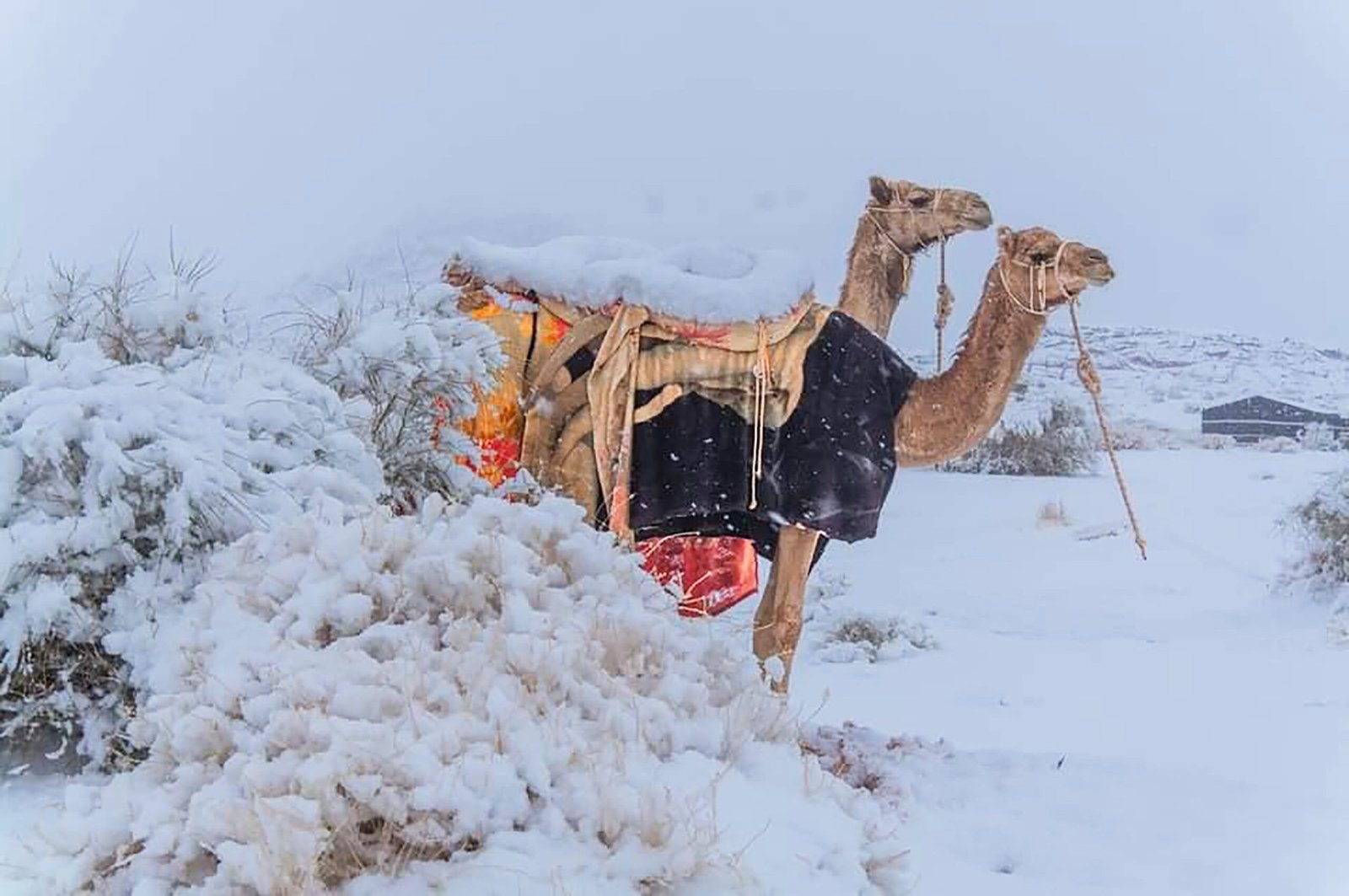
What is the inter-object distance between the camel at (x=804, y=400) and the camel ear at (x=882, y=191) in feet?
3.23

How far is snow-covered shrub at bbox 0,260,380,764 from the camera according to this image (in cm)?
203

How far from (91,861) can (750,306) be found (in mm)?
2389

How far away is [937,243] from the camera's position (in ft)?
16.3

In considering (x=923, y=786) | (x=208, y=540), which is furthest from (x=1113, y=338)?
(x=208, y=540)

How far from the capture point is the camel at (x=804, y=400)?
3533 millimetres

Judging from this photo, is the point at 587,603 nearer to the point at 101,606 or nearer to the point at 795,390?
the point at 101,606

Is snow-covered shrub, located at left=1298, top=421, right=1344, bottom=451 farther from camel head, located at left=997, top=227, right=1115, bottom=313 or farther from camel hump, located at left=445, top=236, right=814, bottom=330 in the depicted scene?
camel hump, located at left=445, top=236, right=814, bottom=330

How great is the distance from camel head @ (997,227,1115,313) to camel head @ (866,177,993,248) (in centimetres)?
81

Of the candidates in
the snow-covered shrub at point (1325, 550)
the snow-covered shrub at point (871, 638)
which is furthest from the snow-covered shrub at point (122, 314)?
the snow-covered shrub at point (1325, 550)

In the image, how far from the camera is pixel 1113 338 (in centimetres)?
1388

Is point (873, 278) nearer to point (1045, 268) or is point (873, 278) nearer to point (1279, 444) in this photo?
point (1045, 268)

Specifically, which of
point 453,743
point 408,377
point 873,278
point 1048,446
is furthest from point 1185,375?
point 453,743

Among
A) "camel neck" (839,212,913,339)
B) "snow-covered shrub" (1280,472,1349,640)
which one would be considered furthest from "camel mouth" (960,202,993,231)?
"snow-covered shrub" (1280,472,1349,640)

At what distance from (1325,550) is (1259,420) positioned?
21.6 feet
